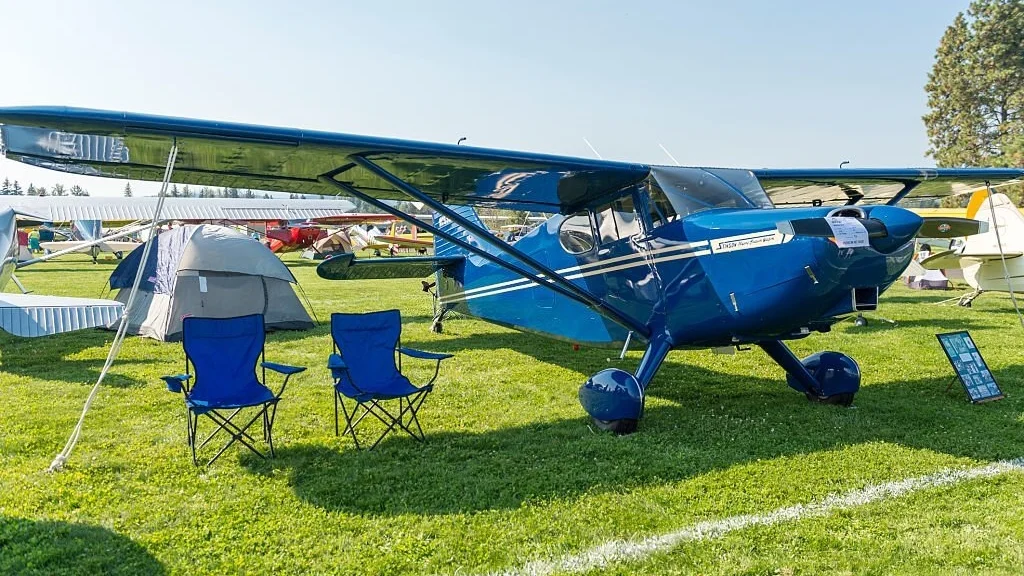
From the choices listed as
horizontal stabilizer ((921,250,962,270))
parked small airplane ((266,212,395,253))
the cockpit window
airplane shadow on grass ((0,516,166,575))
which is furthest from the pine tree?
airplane shadow on grass ((0,516,166,575))

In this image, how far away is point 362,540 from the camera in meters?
3.48

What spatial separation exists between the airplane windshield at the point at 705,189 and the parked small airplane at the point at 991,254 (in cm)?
1031

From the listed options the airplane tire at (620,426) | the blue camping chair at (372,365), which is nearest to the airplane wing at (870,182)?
the airplane tire at (620,426)

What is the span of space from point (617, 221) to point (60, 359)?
7.39 m

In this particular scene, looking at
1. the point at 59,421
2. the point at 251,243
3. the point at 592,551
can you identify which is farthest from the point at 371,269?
the point at 592,551

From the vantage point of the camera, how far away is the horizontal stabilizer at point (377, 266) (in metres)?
8.68

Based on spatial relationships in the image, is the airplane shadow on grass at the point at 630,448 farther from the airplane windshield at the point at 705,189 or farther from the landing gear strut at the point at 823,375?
the airplane windshield at the point at 705,189

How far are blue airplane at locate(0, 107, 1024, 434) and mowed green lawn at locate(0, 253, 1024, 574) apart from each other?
0.74m

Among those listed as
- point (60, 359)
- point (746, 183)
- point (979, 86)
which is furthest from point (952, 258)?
point (979, 86)

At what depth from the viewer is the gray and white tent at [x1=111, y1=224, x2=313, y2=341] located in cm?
1013

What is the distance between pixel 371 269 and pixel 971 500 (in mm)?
7426

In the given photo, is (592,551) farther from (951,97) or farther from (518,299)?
(951,97)

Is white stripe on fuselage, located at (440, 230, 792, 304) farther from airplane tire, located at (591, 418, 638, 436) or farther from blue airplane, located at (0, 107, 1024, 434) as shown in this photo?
airplane tire, located at (591, 418, 638, 436)

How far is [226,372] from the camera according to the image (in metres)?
5.18
